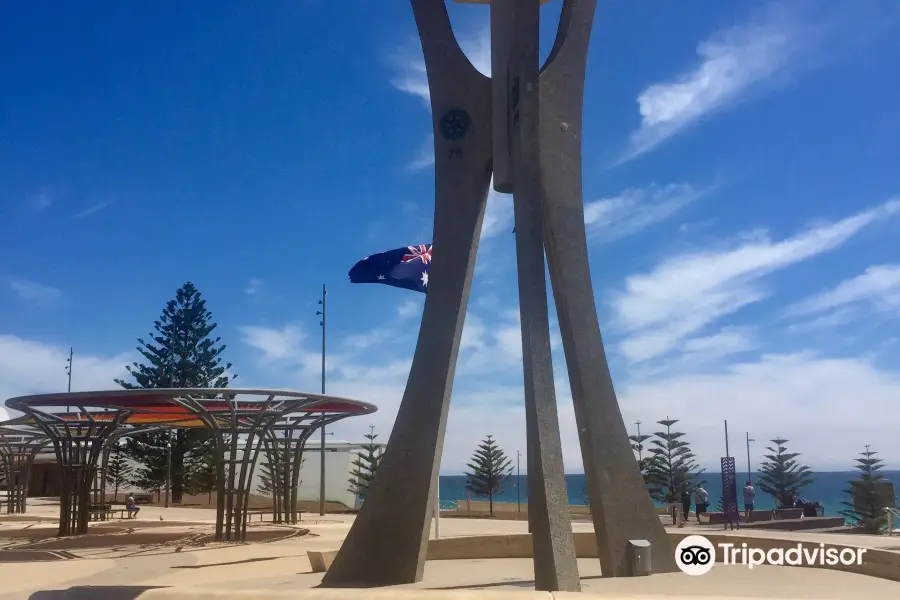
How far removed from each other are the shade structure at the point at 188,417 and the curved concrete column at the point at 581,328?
6.49m

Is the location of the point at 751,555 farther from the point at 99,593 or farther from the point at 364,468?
the point at 364,468

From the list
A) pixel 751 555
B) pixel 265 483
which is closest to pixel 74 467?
pixel 751 555

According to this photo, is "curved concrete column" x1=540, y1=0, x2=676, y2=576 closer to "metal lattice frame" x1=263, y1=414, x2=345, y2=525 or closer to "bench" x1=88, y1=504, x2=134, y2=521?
"metal lattice frame" x1=263, y1=414, x2=345, y2=525

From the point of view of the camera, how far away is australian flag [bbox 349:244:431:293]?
Answer: 1542 centimetres

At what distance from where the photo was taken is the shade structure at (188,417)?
15641mm

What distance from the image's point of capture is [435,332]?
34.0 feet

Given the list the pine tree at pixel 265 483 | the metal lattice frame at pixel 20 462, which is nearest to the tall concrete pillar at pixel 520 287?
the metal lattice frame at pixel 20 462

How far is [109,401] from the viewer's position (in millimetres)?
16344

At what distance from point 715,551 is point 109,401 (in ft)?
37.0

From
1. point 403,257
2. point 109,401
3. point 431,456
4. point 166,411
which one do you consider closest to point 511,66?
point 431,456

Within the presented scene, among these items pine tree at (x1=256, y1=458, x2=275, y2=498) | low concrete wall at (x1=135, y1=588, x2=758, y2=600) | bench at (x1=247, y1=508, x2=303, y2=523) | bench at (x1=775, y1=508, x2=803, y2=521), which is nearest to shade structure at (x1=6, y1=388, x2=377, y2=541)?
bench at (x1=247, y1=508, x2=303, y2=523)

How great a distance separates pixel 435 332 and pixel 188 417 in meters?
12.7

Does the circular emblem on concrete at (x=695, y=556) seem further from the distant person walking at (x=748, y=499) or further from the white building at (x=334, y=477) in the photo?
the white building at (x=334, y=477)

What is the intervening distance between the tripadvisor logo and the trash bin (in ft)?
2.30
